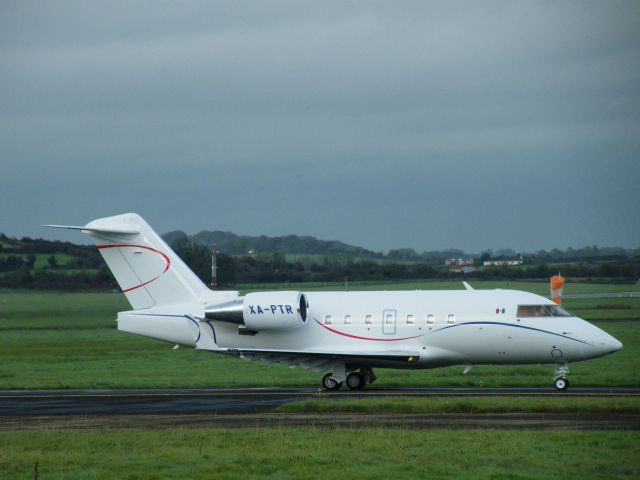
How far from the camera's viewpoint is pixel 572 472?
1716cm

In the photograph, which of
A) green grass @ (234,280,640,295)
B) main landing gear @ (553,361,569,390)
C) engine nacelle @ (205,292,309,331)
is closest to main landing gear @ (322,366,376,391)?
engine nacelle @ (205,292,309,331)

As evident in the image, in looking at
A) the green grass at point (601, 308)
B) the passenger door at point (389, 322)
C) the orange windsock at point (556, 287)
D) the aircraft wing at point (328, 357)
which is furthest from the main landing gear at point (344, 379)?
the green grass at point (601, 308)

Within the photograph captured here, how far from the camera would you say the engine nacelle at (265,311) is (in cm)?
3422

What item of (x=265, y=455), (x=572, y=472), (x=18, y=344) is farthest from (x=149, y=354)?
(x=572, y=472)

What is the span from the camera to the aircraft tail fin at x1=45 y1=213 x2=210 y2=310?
36.5 m

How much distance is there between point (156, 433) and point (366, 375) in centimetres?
1366

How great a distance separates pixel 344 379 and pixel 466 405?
28.6 ft

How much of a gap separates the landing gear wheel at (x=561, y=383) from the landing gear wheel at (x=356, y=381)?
20.4 feet

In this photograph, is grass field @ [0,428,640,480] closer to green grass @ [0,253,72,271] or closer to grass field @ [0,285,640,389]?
grass field @ [0,285,640,389]

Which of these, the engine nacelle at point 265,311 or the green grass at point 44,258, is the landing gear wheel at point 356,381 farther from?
the green grass at point 44,258

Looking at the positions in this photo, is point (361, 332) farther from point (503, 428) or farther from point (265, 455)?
point (265, 455)

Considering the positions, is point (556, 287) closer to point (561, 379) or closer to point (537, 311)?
point (537, 311)

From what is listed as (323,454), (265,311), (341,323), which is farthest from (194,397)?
(323,454)

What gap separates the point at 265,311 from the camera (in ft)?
113
